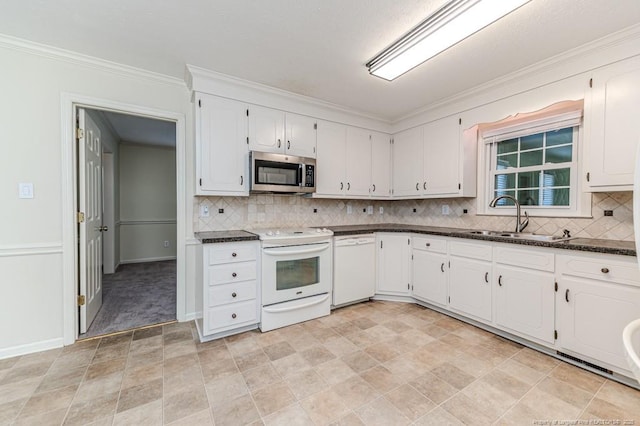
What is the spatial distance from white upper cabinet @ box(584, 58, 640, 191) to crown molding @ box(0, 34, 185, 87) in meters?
3.67

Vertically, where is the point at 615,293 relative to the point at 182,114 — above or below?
below

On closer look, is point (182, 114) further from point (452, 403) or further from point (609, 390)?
point (609, 390)

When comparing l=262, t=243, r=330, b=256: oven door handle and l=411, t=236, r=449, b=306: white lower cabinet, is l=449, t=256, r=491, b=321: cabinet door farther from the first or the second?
l=262, t=243, r=330, b=256: oven door handle

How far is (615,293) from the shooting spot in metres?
1.80

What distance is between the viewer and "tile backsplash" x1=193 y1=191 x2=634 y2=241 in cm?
223

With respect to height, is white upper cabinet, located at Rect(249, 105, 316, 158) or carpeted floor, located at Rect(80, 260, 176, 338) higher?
white upper cabinet, located at Rect(249, 105, 316, 158)

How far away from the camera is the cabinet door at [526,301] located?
2.12 meters

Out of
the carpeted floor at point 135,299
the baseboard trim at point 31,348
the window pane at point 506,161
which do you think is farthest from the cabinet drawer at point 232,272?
the window pane at point 506,161

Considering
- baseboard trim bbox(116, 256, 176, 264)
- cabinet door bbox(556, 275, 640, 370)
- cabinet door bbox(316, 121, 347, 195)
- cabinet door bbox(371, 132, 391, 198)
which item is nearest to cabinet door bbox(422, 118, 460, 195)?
cabinet door bbox(371, 132, 391, 198)

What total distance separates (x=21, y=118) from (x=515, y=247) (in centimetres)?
420

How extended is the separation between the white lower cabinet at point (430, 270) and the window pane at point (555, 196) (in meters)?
1.05

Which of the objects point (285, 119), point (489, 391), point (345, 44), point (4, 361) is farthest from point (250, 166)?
point (489, 391)

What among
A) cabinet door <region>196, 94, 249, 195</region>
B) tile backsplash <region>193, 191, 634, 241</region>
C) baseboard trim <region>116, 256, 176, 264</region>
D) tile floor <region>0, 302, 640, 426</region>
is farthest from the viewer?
baseboard trim <region>116, 256, 176, 264</region>

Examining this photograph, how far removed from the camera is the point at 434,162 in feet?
11.0
